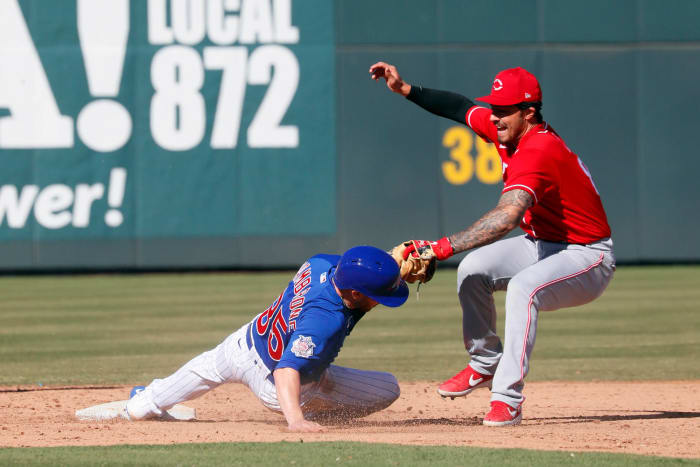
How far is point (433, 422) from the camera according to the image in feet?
17.9

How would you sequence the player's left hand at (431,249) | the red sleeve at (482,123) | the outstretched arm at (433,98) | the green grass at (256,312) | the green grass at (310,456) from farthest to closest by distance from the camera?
the green grass at (256,312) → the outstretched arm at (433,98) → the red sleeve at (482,123) → the player's left hand at (431,249) → the green grass at (310,456)

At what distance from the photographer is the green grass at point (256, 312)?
7566mm

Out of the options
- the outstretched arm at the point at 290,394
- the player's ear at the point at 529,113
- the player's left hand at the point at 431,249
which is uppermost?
the player's ear at the point at 529,113

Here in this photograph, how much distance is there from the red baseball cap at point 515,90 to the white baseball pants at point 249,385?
4.93 ft

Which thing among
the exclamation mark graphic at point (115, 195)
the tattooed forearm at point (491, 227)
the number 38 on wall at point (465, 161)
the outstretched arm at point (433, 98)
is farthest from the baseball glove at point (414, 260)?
the exclamation mark graphic at point (115, 195)

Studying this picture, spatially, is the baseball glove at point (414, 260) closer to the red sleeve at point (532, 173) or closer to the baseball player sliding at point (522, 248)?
the baseball player sliding at point (522, 248)

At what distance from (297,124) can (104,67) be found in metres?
2.85

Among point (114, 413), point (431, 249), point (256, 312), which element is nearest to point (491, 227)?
point (431, 249)

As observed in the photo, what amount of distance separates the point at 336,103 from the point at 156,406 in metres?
10.4

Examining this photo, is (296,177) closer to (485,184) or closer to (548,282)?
(485,184)

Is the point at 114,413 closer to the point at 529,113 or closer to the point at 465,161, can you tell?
the point at 529,113

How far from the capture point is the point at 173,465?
391cm

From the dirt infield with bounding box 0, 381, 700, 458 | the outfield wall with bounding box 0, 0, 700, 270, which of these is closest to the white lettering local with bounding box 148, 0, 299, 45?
the outfield wall with bounding box 0, 0, 700, 270

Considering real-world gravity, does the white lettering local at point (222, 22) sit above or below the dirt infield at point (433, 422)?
above
